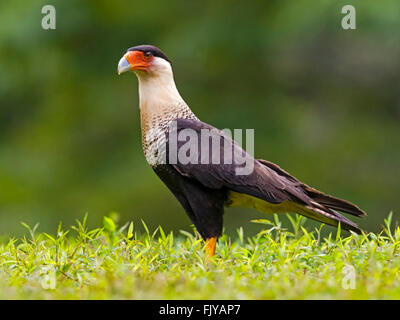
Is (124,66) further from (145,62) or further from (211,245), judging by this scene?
(211,245)

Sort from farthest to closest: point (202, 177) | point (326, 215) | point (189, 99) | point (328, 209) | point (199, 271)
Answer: point (189, 99)
point (328, 209)
point (326, 215)
point (202, 177)
point (199, 271)

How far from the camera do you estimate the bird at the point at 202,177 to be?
4.47 meters

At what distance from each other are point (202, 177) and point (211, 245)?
41 centimetres

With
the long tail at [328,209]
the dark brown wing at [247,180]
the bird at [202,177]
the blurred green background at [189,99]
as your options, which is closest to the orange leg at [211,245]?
the bird at [202,177]

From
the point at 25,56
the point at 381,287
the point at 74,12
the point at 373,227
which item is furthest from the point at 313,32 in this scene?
the point at 381,287

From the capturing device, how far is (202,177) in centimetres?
443

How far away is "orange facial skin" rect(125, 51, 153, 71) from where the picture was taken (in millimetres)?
4789

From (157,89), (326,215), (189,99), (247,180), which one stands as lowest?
(326,215)

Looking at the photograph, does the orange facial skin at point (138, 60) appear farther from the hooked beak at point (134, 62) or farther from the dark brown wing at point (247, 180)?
the dark brown wing at point (247, 180)

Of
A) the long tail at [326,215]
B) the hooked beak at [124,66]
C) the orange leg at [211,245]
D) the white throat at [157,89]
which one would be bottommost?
the orange leg at [211,245]

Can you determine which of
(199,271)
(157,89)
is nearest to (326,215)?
(199,271)

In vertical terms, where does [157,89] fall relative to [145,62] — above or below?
below

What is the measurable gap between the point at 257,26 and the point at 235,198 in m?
5.41

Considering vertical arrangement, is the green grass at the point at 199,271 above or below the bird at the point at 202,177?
below
